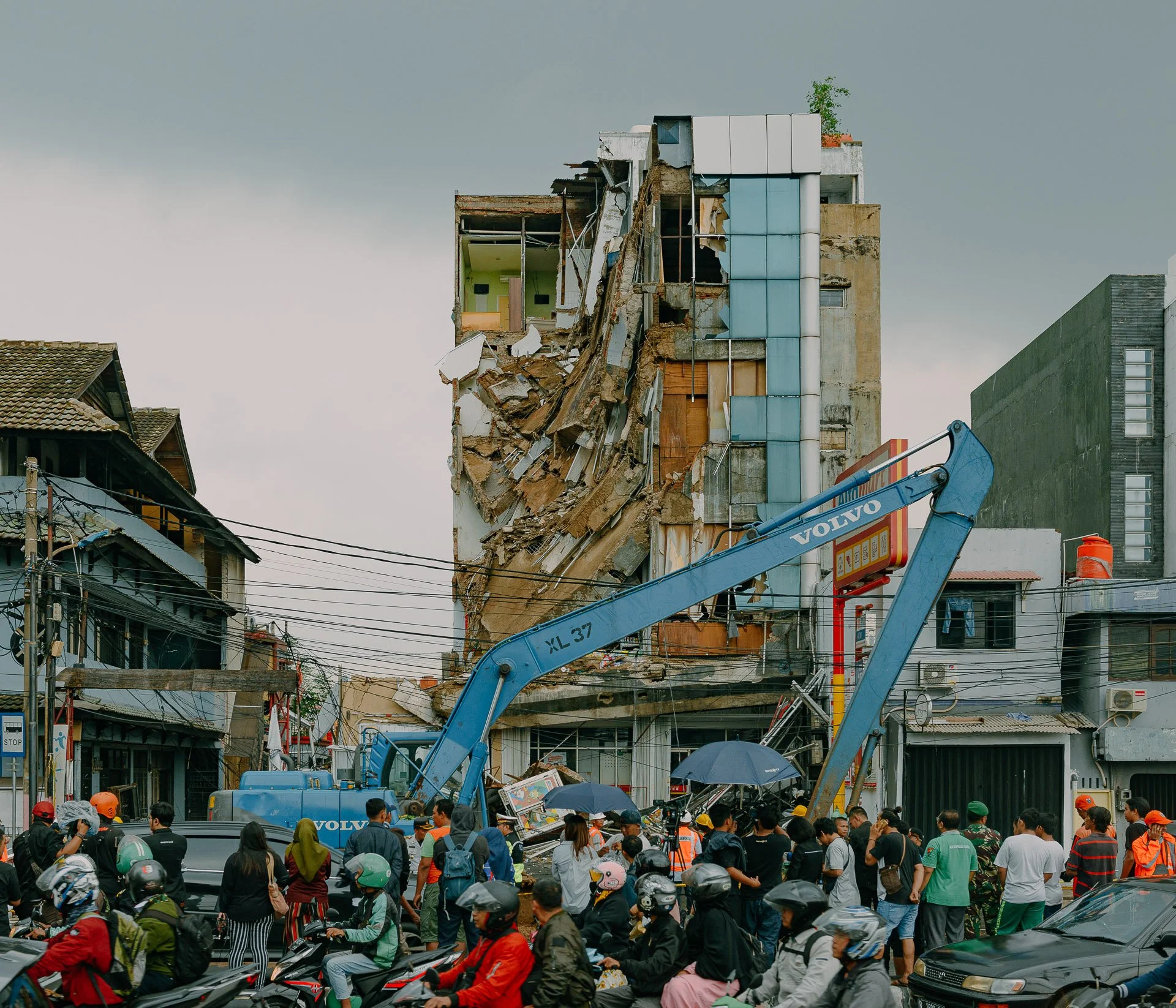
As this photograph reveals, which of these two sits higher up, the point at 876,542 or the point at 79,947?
the point at 876,542

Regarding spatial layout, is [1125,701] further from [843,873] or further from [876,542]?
[843,873]

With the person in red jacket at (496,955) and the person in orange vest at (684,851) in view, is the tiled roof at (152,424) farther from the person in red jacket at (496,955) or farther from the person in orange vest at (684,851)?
the person in red jacket at (496,955)

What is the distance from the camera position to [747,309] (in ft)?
133

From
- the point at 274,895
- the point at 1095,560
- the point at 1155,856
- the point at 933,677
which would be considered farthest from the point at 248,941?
the point at 1095,560

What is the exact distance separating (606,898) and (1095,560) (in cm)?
2396

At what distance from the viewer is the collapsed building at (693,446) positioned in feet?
117

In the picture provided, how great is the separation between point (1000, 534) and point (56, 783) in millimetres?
20499

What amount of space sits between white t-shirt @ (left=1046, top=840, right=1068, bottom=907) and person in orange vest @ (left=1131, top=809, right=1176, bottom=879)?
922 mm

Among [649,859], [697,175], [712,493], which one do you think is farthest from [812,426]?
[649,859]

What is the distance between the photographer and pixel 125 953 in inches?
329

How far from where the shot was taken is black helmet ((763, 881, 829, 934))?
26.0ft

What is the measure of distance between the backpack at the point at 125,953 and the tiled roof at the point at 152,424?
90.6 feet

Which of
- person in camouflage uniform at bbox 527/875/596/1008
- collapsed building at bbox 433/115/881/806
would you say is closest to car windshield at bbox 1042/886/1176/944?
person in camouflage uniform at bbox 527/875/596/1008

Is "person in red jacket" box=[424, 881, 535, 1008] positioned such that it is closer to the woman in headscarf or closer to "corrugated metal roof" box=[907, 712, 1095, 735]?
the woman in headscarf
